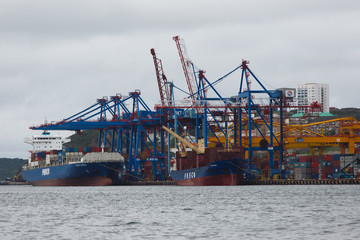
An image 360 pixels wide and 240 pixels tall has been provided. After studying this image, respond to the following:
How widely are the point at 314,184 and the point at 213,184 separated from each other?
601 inches

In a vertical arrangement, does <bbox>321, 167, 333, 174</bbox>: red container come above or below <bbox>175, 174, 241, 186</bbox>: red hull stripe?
above

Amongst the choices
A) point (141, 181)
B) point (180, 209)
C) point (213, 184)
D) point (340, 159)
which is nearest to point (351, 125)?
point (340, 159)

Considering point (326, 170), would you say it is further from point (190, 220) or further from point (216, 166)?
point (190, 220)

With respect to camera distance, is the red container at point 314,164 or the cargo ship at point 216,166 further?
the red container at point 314,164

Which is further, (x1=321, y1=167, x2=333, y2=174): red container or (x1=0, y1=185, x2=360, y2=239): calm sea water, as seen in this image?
(x1=321, y1=167, x2=333, y2=174): red container

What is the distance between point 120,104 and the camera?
13450 cm

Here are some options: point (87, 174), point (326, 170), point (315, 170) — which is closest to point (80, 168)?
point (87, 174)

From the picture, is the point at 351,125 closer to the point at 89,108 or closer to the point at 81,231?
the point at 89,108

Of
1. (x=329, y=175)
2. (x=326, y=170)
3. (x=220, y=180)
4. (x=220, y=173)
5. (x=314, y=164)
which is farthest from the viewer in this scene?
(x=314, y=164)

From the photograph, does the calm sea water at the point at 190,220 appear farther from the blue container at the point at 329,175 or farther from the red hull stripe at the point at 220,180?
the blue container at the point at 329,175

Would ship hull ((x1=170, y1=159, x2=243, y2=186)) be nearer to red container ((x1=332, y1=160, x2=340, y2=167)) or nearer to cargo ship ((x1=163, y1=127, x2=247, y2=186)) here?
cargo ship ((x1=163, y1=127, x2=247, y2=186))

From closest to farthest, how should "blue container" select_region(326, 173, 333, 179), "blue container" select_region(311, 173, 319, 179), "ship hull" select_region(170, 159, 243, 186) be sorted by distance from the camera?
"ship hull" select_region(170, 159, 243, 186), "blue container" select_region(326, 173, 333, 179), "blue container" select_region(311, 173, 319, 179)

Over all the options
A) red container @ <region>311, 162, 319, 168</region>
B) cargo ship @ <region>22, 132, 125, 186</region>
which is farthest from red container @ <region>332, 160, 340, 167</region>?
cargo ship @ <region>22, 132, 125, 186</region>

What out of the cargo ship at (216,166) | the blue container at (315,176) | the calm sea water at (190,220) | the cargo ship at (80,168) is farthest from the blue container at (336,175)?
the calm sea water at (190,220)
